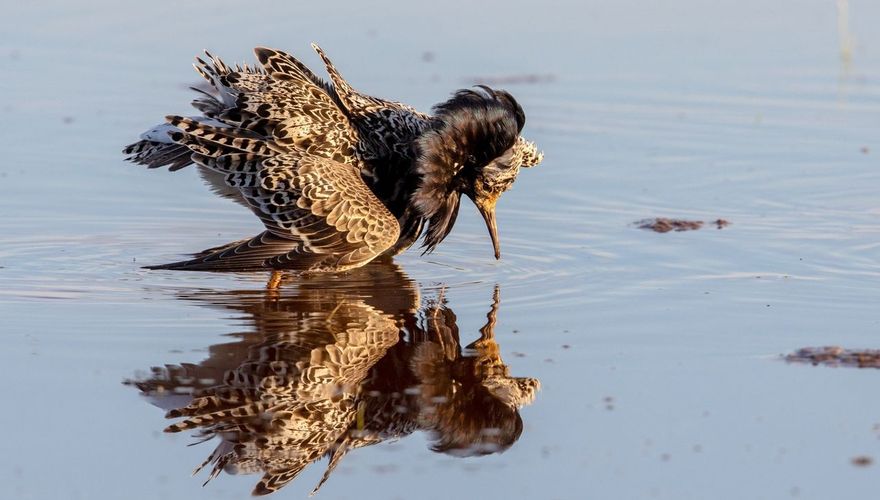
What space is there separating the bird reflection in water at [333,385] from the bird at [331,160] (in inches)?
14.4

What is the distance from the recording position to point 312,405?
758 centimetres

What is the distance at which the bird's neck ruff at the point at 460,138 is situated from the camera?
→ 1002 centimetres

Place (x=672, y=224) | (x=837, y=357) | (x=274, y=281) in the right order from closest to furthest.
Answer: (x=837, y=357), (x=274, y=281), (x=672, y=224)

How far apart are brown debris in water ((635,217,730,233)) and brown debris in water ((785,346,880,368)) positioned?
3.03m

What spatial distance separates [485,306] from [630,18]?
9.10 meters

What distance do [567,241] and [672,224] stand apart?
92 centimetres

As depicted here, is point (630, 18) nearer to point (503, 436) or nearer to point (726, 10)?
point (726, 10)

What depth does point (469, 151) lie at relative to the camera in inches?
→ 400

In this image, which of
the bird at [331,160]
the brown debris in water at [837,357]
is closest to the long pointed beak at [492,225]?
the bird at [331,160]

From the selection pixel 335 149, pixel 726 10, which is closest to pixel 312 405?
pixel 335 149

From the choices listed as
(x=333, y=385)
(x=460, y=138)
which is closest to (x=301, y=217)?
(x=460, y=138)

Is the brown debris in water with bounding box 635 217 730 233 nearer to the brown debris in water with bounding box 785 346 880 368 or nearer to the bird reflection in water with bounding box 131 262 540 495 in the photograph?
the bird reflection in water with bounding box 131 262 540 495

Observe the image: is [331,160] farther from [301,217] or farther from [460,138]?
[460,138]

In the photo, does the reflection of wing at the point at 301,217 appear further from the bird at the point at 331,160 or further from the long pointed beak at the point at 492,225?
the long pointed beak at the point at 492,225
